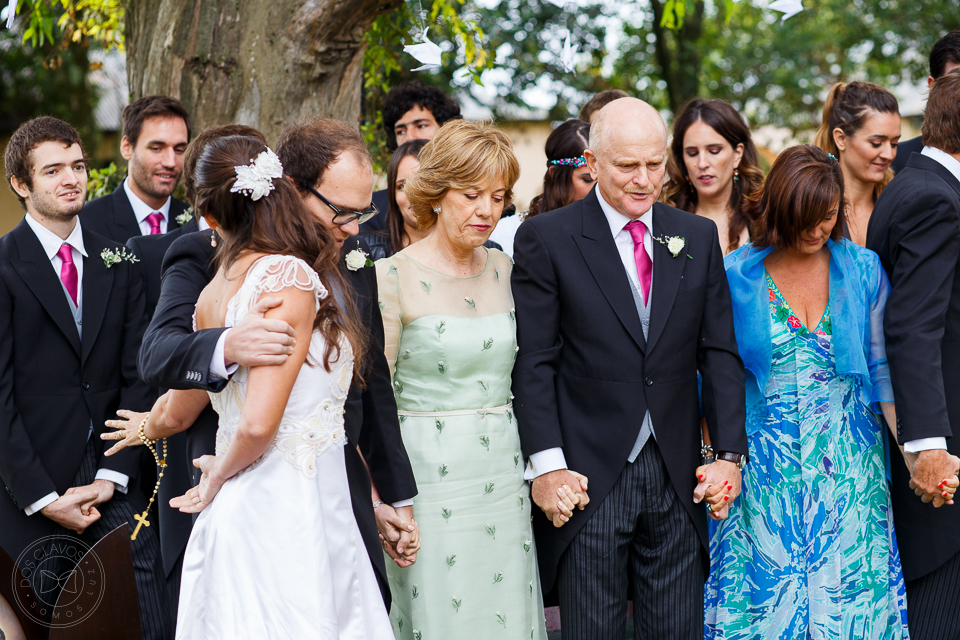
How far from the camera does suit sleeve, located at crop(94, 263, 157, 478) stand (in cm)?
377

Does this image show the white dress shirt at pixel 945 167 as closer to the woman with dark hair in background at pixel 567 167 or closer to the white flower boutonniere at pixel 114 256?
the woman with dark hair in background at pixel 567 167

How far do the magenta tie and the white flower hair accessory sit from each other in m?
1.83

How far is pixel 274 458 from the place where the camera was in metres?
2.39

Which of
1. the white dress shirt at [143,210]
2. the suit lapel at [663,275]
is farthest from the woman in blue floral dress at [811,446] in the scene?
the white dress shirt at [143,210]

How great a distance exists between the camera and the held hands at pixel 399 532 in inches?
114

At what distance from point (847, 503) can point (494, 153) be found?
5.88ft

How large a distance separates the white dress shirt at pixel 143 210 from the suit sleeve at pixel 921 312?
3.62 metres

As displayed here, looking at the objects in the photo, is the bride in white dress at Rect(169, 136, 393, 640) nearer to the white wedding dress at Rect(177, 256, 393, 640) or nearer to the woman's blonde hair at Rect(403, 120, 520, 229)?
the white wedding dress at Rect(177, 256, 393, 640)

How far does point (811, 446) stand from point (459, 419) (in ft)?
4.22

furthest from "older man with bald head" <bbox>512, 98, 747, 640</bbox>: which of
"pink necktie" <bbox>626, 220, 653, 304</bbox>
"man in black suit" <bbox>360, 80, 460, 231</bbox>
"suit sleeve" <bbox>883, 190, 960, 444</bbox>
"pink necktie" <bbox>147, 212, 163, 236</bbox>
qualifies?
"pink necktie" <bbox>147, 212, 163, 236</bbox>

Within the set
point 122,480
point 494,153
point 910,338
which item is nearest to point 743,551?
point 910,338

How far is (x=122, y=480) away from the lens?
3.77m

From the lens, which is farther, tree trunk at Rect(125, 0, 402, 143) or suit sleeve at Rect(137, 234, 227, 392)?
tree trunk at Rect(125, 0, 402, 143)

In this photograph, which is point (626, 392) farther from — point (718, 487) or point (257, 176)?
point (257, 176)
